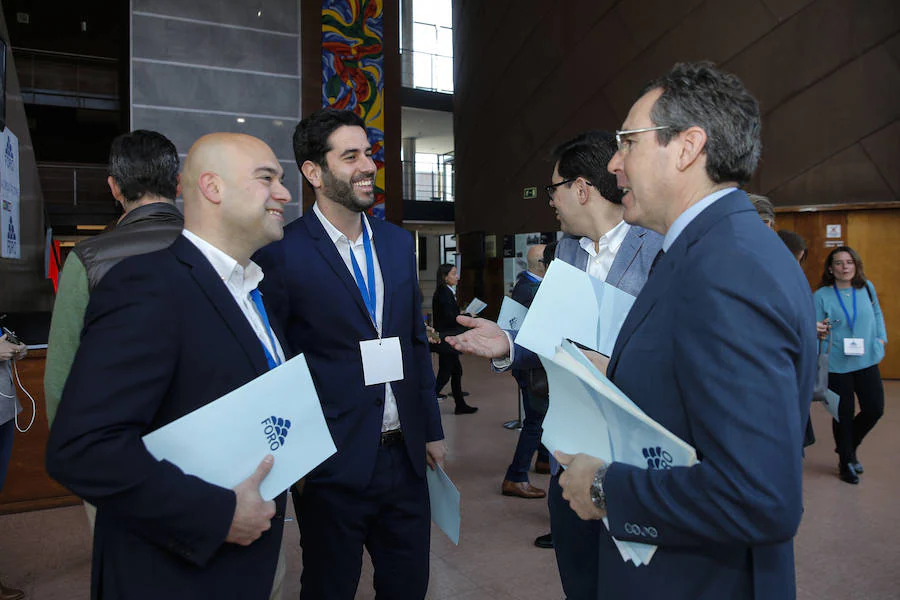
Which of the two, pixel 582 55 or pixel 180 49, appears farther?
pixel 582 55

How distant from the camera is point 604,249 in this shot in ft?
6.57

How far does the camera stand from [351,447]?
1.85 meters

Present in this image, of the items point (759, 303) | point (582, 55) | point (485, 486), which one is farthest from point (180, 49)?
point (582, 55)

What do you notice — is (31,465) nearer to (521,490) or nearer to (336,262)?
(521,490)

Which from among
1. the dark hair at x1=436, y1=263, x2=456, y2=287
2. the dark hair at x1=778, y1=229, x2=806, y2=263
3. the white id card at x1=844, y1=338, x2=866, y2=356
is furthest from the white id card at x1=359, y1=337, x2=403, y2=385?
the dark hair at x1=436, y1=263, x2=456, y2=287

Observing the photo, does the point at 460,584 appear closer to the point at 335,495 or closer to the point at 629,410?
the point at 335,495

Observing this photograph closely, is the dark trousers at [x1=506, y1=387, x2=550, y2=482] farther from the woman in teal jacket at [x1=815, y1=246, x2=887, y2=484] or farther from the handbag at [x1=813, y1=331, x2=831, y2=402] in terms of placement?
the woman in teal jacket at [x1=815, y1=246, x2=887, y2=484]

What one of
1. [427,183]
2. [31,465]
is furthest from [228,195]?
[427,183]

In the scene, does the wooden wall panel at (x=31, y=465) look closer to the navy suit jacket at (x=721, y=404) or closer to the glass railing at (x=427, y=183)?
the navy suit jacket at (x=721, y=404)

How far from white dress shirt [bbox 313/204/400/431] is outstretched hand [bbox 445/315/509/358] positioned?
0.26 metres

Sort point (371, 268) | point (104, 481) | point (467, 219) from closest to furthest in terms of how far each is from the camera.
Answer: point (104, 481)
point (371, 268)
point (467, 219)

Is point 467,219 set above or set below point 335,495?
above

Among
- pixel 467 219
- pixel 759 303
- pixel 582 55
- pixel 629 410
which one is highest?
pixel 582 55

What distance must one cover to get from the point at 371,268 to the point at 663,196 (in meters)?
1.15
